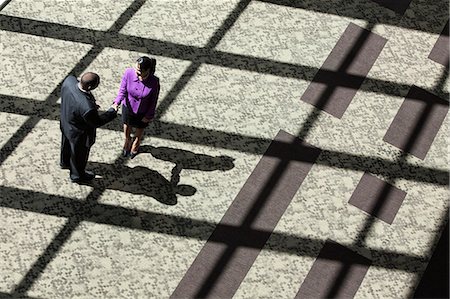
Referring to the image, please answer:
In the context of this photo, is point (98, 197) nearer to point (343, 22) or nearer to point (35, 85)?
point (35, 85)

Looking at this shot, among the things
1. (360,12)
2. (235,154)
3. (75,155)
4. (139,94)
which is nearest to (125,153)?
(75,155)

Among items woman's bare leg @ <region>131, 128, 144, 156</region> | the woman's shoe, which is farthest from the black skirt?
the woman's shoe

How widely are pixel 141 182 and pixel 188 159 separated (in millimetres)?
510

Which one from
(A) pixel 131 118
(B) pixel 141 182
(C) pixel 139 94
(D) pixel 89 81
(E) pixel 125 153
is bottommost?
(B) pixel 141 182

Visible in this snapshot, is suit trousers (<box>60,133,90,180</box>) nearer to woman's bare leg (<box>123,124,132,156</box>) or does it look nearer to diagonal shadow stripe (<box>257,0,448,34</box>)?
woman's bare leg (<box>123,124,132,156</box>)

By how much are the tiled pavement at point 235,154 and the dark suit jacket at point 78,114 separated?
0.80 meters

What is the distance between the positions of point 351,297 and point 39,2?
441 centimetres

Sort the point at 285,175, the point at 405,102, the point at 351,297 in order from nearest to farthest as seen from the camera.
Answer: the point at 351,297, the point at 285,175, the point at 405,102

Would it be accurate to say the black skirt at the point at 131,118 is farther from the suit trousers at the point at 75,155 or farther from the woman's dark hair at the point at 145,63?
the woman's dark hair at the point at 145,63

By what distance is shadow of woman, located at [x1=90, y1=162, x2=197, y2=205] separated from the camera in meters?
8.01

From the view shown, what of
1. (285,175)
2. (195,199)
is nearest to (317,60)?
(285,175)

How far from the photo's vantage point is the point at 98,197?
7930 mm

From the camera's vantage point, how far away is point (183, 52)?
8.92 meters

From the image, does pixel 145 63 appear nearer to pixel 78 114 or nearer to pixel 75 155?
pixel 78 114
